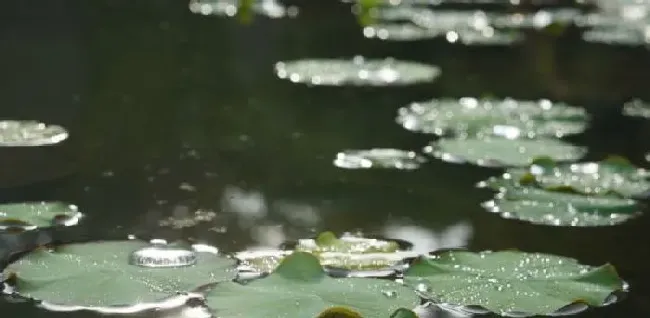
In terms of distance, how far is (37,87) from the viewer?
302cm

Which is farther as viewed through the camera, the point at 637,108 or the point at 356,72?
→ the point at 356,72

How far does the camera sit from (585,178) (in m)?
2.05

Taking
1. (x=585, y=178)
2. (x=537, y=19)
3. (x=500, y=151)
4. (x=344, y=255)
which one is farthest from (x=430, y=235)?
(x=537, y=19)

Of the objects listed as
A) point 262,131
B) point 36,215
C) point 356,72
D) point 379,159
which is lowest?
point 36,215

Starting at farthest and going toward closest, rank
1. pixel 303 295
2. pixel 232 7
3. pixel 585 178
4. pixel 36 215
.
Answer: pixel 232 7 → pixel 585 178 → pixel 36 215 → pixel 303 295

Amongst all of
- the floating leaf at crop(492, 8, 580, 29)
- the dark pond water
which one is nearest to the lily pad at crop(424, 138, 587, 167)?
the dark pond water

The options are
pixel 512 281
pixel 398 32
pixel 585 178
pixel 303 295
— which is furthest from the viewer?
pixel 398 32

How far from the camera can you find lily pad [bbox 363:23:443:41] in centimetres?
443

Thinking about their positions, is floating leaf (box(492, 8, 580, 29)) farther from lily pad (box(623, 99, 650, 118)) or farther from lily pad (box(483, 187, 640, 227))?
lily pad (box(483, 187, 640, 227))

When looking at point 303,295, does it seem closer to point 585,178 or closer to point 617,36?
point 585,178

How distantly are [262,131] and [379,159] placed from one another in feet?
1.32

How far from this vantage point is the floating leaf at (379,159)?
2234 mm

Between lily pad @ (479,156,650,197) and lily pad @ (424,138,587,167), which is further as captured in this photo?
lily pad @ (424,138,587,167)

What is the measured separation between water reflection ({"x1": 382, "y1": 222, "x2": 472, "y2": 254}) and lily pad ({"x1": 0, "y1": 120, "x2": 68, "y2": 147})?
895 mm
